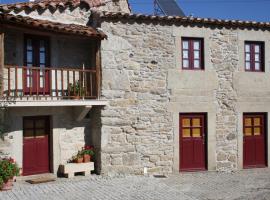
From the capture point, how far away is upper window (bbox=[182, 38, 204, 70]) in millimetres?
13938

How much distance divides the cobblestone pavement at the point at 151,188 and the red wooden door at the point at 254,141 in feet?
4.93

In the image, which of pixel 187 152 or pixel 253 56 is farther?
pixel 253 56

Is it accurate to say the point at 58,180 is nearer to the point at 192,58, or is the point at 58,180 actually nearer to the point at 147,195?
the point at 147,195

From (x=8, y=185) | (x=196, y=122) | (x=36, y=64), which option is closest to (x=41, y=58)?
(x=36, y=64)

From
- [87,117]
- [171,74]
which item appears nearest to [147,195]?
[87,117]

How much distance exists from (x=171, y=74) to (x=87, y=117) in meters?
3.03

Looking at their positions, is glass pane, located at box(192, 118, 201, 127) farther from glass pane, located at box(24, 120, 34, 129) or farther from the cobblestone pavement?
glass pane, located at box(24, 120, 34, 129)

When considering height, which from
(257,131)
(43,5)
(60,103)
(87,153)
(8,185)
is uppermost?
(43,5)

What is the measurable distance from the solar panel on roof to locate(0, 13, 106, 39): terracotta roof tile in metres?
4.43

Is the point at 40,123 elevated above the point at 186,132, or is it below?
above

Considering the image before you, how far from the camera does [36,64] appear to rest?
39.9 feet

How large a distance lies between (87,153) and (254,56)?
6.79 m

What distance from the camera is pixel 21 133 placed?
1191 centimetres

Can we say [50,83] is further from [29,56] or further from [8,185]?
[8,185]
